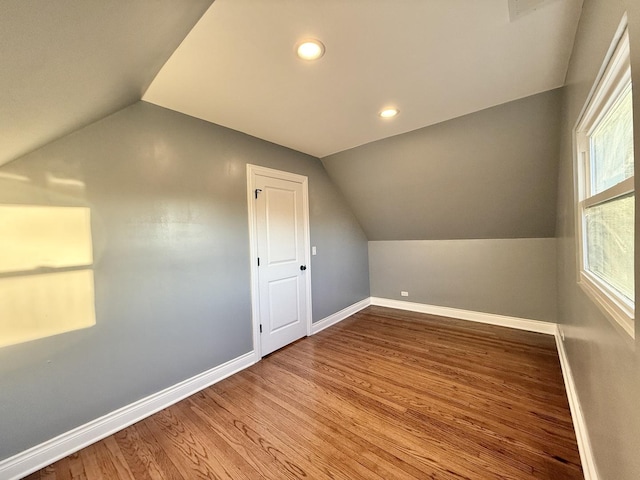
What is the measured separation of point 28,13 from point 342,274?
375 cm

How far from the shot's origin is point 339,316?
396cm

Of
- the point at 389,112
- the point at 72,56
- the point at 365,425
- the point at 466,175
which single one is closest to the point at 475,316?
the point at 466,175

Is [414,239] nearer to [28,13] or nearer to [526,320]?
[526,320]

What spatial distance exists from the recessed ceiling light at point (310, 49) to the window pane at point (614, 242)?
5.12 feet

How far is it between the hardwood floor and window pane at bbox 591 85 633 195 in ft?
5.26

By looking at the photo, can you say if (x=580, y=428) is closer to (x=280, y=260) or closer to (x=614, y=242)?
(x=614, y=242)

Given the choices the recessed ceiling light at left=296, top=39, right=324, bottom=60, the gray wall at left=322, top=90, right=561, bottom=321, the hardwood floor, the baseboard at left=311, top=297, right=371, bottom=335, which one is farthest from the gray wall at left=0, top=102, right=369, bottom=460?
the gray wall at left=322, top=90, right=561, bottom=321

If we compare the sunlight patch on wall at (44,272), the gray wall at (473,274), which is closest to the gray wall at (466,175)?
the gray wall at (473,274)

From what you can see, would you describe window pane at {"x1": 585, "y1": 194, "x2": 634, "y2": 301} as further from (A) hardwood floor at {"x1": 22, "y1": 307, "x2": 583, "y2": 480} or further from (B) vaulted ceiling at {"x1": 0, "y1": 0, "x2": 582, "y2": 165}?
(A) hardwood floor at {"x1": 22, "y1": 307, "x2": 583, "y2": 480}

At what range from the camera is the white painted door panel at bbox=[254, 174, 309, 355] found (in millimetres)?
2852

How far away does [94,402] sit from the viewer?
1747 mm

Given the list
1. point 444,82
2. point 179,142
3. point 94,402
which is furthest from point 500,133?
point 94,402

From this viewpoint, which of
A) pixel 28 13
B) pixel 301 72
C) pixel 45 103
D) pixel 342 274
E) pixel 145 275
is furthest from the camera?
pixel 342 274

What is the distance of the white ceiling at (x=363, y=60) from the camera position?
1.23 meters
